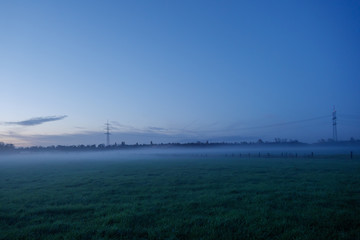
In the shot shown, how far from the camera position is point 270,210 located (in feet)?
30.9

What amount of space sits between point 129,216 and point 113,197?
458cm

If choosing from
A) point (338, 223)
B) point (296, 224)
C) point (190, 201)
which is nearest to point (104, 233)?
point (190, 201)

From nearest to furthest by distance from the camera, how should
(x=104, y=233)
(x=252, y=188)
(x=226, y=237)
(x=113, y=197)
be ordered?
(x=226, y=237), (x=104, y=233), (x=113, y=197), (x=252, y=188)

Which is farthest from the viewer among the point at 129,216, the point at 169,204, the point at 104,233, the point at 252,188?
the point at 252,188

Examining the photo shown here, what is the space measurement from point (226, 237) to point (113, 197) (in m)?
8.31

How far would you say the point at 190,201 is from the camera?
11250mm

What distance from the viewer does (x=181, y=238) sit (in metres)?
6.88

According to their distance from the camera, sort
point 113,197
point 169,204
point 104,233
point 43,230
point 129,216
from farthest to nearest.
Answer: point 113,197 → point 169,204 → point 129,216 → point 43,230 → point 104,233

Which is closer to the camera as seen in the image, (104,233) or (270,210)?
(104,233)

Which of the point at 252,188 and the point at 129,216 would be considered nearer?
the point at 129,216

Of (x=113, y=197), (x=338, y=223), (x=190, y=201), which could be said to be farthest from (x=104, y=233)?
(x=338, y=223)

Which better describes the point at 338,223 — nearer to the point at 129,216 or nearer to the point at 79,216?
the point at 129,216

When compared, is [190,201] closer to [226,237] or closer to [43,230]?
[226,237]

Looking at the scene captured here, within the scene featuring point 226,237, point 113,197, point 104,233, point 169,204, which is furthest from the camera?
point 113,197
